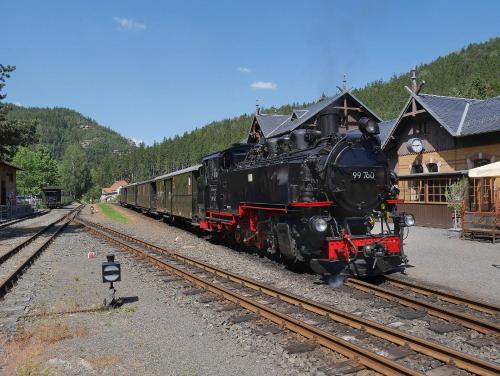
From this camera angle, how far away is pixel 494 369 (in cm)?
447

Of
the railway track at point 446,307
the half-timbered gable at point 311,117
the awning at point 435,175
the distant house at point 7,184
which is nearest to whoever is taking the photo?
the railway track at point 446,307

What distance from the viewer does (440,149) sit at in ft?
71.2

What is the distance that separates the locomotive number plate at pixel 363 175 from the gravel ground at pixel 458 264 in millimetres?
2399

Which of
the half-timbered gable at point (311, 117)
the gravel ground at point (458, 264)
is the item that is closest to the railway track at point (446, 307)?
the gravel ground at point (458, 264)

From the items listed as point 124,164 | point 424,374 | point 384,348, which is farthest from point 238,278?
point 124,164

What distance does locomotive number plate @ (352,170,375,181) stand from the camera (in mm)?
9602

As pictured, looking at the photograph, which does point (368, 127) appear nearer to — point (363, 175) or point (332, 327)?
point (363, 175)

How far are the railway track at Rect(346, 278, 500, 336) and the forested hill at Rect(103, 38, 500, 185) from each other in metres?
55.4

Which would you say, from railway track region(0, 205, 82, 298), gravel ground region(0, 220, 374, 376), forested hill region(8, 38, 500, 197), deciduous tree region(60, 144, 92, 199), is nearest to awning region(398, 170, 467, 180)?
gravel ground region(0, 220, 374, 376)

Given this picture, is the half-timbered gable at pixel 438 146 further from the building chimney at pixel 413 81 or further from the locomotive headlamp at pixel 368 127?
the locomotive headlamp at pixel 368 127

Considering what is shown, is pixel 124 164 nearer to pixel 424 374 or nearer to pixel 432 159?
pixel 432 159

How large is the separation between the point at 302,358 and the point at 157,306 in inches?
135

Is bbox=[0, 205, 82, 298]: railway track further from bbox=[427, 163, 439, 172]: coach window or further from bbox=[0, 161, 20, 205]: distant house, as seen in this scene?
bbox=[0, 161, 20, 205]: distant house

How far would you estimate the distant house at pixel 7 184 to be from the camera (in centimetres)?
3731
